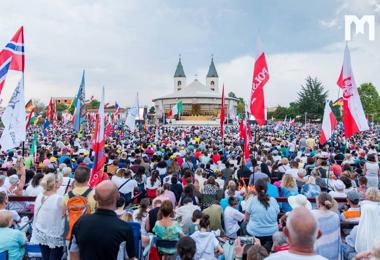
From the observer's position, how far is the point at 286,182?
7.29 m

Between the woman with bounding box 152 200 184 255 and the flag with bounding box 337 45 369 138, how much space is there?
6762 mm

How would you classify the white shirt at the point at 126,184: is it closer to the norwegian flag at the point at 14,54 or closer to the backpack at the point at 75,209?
the norwegian flag at the point at 14,54

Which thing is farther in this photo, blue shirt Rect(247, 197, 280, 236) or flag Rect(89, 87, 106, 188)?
flag Rect(89, 87, 106, 188)

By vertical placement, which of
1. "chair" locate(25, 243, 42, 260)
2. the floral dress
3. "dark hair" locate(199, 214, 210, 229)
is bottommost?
"chair" locate(25, 243, 42, 260)

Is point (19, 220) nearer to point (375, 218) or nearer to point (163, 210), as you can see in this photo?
point (163, 210)

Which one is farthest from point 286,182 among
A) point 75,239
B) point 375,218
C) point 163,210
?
point 75,239

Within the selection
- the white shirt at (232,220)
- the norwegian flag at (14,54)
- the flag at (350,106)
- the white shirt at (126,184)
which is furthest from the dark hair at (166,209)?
the flag at (350,106)

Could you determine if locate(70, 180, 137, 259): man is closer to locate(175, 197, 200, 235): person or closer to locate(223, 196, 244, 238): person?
locate(175, 197, 200, 235): person

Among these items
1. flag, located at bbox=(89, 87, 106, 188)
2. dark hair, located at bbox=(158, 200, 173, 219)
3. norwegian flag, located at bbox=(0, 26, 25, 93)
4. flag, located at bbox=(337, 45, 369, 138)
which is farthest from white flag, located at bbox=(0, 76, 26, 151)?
flag, located at bbox=(337, 45, 369, 138)

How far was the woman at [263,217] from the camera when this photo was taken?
5320 mm

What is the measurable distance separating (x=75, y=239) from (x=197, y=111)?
94149 mm

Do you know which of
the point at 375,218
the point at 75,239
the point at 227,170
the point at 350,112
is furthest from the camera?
the point at 227,170

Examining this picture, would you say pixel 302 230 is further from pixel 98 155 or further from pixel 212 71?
pixel 212 71

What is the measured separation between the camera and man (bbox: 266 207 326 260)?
7.77 feet
